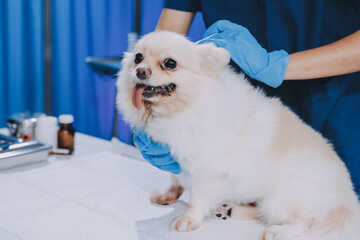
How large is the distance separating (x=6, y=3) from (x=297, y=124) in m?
2.64

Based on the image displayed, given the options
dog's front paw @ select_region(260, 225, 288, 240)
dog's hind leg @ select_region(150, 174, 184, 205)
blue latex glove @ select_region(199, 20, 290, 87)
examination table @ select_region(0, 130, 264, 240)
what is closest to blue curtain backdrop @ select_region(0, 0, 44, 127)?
examination table @ select_region(0, 130, 264, 240)

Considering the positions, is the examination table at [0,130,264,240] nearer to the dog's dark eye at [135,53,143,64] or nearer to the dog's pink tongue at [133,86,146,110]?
the dog's pink tongue at [133,86,146,110]

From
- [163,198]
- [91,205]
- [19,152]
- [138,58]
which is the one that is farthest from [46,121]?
[138,58]

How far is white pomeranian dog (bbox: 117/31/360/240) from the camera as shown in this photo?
1.11 m

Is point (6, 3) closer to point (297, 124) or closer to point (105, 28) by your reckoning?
point (105, 28)

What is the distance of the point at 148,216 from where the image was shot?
128 centimetres

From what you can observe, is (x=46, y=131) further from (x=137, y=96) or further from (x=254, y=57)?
(x=254, y=57)

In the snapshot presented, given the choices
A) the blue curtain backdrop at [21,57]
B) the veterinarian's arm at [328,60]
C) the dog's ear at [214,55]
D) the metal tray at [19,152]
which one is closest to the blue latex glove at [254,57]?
the veterinarian's arm at [328,60]

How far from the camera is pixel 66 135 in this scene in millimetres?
2000

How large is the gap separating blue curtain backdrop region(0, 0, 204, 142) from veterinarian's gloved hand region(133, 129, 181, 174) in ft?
4.81

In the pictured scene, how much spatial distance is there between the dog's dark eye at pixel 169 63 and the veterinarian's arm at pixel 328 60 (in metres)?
0.42

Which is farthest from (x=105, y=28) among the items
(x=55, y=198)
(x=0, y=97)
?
(x=55, y=198)

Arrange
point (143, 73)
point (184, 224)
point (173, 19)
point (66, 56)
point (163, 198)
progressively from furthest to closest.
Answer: point (66, 56) → point (173, 19) → point (163, 198) → point (184, 224) → point (143, 73)

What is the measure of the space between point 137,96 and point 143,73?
8cm
